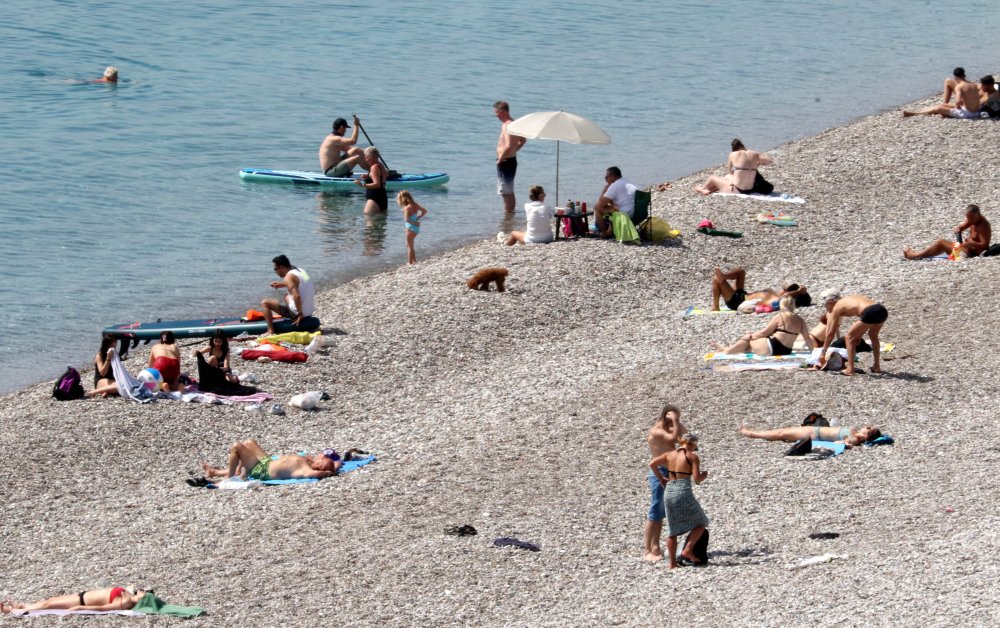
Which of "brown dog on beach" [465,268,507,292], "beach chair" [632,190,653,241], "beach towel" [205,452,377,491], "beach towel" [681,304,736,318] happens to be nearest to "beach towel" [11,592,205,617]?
"beach towel" [205,452,377,491]

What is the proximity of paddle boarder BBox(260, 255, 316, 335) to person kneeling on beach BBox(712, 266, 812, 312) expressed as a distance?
5.02 meters

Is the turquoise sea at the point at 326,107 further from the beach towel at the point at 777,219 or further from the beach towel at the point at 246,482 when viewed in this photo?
the beach towel at the point at 246,482

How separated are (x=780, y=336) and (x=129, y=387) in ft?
23.0

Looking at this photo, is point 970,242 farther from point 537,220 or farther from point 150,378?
point 150,378

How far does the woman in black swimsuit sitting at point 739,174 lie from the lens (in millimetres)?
22859

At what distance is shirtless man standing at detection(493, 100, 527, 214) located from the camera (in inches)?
898

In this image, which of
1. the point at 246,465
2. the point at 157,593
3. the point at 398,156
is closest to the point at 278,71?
the point at 398,156

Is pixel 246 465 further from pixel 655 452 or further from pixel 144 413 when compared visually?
pixel 655 452

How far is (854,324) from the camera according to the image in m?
14.8

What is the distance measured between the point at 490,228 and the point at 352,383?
360 inches

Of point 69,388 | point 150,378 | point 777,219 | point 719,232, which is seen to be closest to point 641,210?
point 719,232

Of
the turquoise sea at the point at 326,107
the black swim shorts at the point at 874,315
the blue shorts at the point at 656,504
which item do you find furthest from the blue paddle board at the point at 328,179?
the blue shorts at the point at 656,504

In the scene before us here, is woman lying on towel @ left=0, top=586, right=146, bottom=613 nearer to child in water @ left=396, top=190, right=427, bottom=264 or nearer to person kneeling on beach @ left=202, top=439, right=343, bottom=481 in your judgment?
person kneeling on beach @ left=202, top=439, right=343, bottom=481

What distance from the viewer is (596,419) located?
1420 cm
